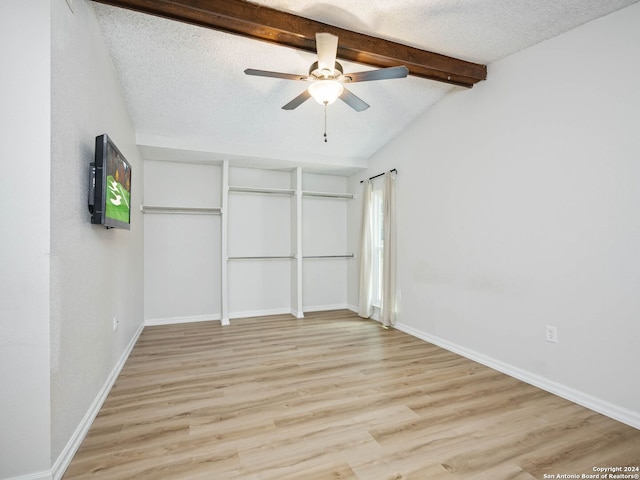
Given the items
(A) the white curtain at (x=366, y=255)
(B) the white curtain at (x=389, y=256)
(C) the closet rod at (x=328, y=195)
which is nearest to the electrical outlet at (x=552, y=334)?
(B) the white curtain at (x=389, y=256)

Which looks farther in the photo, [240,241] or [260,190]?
[240,241]

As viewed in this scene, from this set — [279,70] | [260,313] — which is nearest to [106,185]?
[279,70]

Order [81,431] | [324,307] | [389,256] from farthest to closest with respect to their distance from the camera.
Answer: [324,307]
[389,256]
[81,431]

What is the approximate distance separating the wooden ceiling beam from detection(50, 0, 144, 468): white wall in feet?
1.72

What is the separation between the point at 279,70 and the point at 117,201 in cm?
182

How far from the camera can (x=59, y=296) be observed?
1588mm

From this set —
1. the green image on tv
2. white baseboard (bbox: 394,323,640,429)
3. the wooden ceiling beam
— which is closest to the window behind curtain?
white baseboard (bbox: 394,323,640,429)

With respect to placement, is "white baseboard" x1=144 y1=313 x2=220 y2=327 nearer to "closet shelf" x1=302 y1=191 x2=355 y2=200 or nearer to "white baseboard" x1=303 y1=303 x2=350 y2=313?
"white baseboard" x1=303 y1=303 x2=350 y2=313

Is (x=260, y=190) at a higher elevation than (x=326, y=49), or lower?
lower

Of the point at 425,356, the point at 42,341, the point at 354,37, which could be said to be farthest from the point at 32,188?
the point at 425,356

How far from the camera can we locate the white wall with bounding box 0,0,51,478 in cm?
143

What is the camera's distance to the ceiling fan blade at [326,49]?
2.04 metres

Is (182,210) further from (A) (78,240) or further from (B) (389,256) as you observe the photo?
(B) (389,256)

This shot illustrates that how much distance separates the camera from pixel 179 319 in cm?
461
